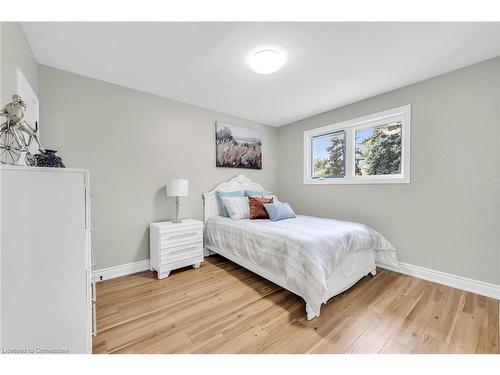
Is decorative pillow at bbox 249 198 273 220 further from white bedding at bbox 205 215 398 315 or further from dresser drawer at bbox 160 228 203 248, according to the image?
dresser drawer at bbox 160 228 203 248

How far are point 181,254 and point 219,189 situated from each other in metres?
1.18

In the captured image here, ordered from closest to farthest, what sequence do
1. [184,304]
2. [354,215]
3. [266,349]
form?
[266,349]
[184,304]
[354,215]

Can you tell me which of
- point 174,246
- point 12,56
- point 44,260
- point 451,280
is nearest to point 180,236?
point 174,246

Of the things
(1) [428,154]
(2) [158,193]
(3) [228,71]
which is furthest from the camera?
(2) [158,193]

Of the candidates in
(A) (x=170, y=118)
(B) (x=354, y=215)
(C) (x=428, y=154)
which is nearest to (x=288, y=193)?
(B) (x=354, y=215)

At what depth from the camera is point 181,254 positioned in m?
2.53

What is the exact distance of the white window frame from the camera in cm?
246

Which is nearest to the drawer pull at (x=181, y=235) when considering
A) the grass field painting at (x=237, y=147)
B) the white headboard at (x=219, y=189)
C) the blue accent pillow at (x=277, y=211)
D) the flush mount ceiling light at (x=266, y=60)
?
the white headboard at (x=219, y=189)

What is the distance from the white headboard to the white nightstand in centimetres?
50

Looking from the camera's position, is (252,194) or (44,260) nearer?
(44,260)

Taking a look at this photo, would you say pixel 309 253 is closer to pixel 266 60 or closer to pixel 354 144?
pixel 266 60
